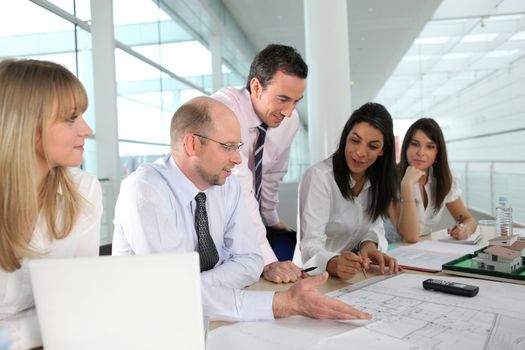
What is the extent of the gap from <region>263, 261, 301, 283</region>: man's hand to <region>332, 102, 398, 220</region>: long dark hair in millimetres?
688

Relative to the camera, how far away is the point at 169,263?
664 mm

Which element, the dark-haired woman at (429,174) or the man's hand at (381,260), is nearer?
the man's hand at (381,260)

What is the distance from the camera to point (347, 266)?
1.38 m

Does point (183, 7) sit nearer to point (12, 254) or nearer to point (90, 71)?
point (90, 71)

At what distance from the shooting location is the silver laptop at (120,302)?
0.67 meters

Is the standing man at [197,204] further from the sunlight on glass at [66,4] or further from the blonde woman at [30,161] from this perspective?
the sunlight on glass at [66,4]

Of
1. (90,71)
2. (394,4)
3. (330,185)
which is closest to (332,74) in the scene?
(330,185)

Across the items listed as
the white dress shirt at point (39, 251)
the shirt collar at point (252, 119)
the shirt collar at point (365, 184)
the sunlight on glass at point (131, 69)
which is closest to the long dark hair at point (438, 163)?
the shirt collar at point (365, 184)

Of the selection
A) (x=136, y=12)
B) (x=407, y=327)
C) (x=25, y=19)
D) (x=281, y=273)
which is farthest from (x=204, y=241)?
(x=136, y=12)

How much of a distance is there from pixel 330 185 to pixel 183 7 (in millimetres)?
4985

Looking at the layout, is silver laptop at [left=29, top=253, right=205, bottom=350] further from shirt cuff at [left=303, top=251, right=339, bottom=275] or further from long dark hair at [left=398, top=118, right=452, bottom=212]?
long dark hair at [left=398, top=118, right=452, bottom=212]

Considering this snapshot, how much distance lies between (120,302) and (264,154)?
5.83ft

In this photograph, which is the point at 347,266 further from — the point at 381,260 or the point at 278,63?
the point at 278,63

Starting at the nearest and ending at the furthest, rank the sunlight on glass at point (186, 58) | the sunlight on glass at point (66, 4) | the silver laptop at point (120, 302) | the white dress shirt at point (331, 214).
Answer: the silver laptop at point (120, 302) < the white dress shirt at point (331, 214) < the sunlight on glass at point (66, 4) < the sunlight on glass at point (186, 58)
